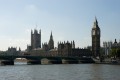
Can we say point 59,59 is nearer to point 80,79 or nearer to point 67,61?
point 67,61

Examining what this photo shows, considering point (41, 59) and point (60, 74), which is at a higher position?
point (41, 59)

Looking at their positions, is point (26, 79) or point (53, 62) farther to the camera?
point (53, 62)

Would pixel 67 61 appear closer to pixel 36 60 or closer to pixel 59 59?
pixel 59 59

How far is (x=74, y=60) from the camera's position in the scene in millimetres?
186500

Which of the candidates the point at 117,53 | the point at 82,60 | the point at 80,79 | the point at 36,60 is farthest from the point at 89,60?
the point at 80,79

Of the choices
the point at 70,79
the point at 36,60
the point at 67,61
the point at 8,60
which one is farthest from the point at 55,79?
the point at 67,61

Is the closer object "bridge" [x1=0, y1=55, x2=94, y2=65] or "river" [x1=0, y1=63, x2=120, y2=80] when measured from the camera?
"river" [x1=0, y1=63, x2=120, y2=80]

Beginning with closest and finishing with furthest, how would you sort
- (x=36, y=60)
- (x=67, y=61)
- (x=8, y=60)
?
(x=8, y=60), (x=36, y=60), (x=67, y=61)

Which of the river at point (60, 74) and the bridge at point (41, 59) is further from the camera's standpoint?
the bridge at point (41, 59)

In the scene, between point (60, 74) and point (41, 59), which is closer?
point (60, 74)

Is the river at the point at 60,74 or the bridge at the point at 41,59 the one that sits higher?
the bridge at the point at 41,59

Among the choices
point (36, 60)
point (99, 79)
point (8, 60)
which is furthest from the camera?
point (36, 60)

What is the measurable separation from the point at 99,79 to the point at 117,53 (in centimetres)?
11583

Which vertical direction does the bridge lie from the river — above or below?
above
